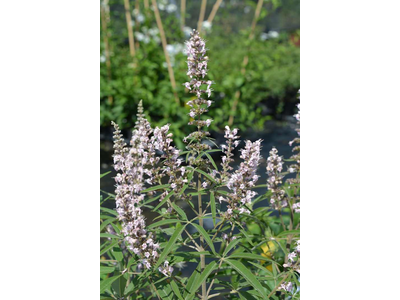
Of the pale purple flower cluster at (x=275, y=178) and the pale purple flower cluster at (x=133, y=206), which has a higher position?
the pale purple flower cluster at (x=275, y=178)

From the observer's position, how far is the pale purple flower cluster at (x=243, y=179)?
1.20m

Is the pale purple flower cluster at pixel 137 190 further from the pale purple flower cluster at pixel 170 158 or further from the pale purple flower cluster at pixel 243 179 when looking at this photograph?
the pale purple flower cluster at pixel 243 179

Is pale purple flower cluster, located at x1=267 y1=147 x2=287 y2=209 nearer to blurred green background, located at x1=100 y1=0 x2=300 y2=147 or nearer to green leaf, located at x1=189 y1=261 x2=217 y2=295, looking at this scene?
green leaf, located at x1=189 y1=261 x2=217 y2=295

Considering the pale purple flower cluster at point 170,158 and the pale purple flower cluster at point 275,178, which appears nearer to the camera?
the pale purple flower cluster at point 170,158

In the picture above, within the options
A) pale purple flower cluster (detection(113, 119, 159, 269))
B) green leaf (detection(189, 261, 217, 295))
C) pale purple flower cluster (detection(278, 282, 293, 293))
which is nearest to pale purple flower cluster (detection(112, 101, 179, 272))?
pale purple flower cluster (detection(113, 119, 159, 269))

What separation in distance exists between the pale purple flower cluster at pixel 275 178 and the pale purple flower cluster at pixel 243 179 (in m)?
0.29

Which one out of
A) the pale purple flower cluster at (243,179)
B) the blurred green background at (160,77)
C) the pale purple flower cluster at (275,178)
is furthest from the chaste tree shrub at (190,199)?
the blurred green background at (160,77)

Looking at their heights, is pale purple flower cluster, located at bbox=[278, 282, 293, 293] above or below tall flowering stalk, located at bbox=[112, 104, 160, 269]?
below

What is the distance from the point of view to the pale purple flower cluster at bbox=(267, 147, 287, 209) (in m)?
1.52

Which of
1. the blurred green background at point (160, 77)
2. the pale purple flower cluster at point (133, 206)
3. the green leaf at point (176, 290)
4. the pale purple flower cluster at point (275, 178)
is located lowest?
the green leaf at point (176, 290)

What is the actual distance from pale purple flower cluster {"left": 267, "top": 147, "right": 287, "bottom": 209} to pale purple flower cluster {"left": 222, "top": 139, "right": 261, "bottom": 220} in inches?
11.5

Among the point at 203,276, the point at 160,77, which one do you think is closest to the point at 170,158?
the point at 203,276
